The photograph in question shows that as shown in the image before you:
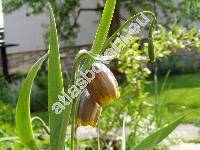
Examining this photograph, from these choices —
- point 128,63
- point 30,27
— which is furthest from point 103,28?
point 30,27

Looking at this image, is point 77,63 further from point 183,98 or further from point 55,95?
Answer: point 183,98

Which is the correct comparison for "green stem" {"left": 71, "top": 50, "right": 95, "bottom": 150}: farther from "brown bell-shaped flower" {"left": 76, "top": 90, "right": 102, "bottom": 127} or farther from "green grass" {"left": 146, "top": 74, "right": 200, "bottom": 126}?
"green grass" {"left": 146, "top": 74, "right": 200, "bottom": 126}

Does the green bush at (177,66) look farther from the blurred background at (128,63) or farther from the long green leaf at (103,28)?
the long green leaf at (103,28)

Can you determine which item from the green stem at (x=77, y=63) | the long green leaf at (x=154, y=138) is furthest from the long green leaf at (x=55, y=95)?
the long green leaf at (x=154, y=138)

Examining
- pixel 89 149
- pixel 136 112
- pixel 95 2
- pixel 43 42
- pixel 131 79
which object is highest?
pixel 95 2

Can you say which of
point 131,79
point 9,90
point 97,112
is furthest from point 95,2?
point 97,112

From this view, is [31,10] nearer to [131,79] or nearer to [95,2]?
[95,2]
